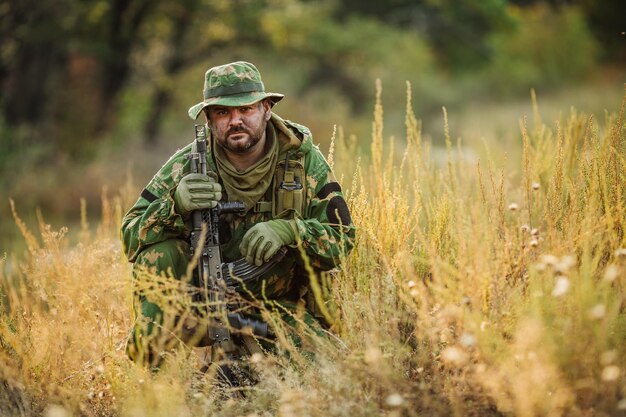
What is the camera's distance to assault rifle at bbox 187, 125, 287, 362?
11.2 feet

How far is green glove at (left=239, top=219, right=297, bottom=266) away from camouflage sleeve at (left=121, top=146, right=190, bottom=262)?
0.38m

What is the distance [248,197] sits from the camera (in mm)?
3684

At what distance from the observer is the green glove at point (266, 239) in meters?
3.38

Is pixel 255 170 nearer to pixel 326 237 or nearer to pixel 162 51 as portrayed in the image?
pixel 326 237

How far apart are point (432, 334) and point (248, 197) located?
1335mm

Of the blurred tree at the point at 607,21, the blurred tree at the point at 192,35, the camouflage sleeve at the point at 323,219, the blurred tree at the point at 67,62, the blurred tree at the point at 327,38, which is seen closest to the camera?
the camouflage sleeve at the point at 323,219

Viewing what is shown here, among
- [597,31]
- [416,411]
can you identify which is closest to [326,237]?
[416,411]

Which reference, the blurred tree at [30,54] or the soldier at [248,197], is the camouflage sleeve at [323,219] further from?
the blurred tree at [30,54]

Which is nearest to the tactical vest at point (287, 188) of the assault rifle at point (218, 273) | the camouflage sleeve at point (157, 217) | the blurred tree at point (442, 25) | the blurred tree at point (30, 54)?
the assault rifle at point (218, 273)

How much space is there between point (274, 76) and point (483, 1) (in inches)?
260

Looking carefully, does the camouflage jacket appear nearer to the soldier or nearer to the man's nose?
the soldier

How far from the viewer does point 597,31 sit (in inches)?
1127

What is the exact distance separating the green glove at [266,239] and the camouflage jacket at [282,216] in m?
0.06

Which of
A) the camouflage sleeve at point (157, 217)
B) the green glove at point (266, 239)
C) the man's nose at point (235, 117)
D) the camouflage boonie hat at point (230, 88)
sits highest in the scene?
the camouflage boonie hat at point (230, 88)
